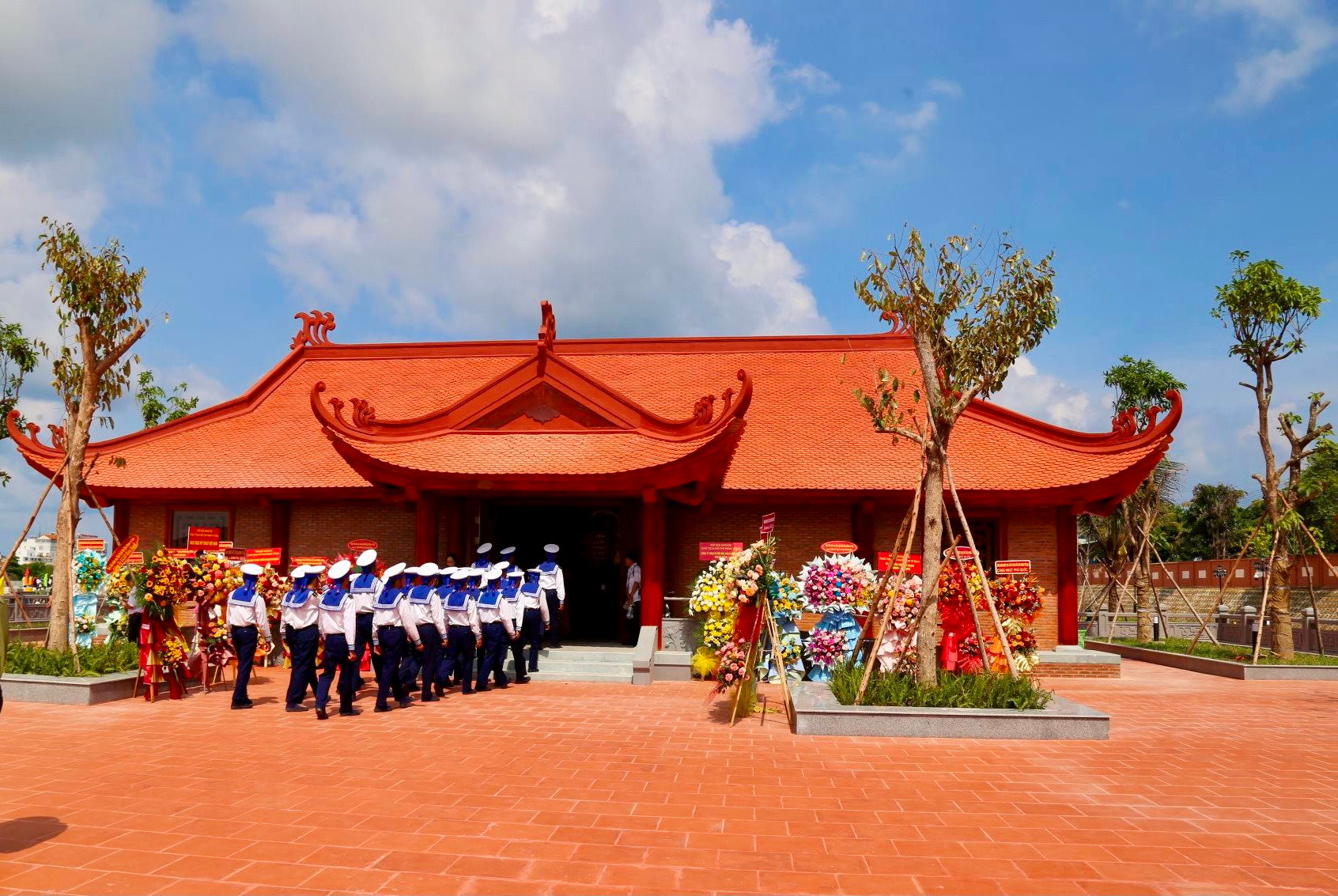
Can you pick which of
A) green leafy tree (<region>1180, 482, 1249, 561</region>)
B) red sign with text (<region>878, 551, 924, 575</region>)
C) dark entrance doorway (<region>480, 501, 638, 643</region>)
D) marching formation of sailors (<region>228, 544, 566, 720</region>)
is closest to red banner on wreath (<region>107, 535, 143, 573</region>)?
marching formation of sailors (<region>228, 544, 566, 720</region>)

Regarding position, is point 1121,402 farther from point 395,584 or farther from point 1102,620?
point 395,584

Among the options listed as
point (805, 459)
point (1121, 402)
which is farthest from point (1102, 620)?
point (805, 459)

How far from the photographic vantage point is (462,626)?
35.9 feet

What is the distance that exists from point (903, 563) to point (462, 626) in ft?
18.1

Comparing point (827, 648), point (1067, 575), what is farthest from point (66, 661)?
point (1067, 575)

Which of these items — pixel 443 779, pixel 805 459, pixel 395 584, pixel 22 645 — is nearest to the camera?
pixel 443 779

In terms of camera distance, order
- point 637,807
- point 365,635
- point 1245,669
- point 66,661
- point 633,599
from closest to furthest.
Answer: point 637,807
point 365,635
point 66,661
point 1245,669
point 633,599

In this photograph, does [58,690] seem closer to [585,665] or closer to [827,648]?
[585,665]

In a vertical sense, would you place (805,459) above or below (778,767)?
above

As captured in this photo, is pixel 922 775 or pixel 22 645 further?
pixel 22 645

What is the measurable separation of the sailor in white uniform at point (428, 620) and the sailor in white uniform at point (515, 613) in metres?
1.00

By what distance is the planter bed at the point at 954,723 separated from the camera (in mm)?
8328

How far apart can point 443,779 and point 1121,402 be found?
24.3 metres

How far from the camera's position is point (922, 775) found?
6852 mm
